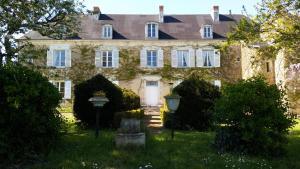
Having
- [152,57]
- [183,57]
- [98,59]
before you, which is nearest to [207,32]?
[183,57]

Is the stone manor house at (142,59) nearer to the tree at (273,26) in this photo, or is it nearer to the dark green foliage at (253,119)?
the tree at (273,26)

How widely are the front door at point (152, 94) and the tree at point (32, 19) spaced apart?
42.2ft

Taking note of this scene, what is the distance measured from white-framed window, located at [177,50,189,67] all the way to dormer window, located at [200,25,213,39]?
1674 millimetres

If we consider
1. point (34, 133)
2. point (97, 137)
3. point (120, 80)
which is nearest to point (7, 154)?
point (34, 133)

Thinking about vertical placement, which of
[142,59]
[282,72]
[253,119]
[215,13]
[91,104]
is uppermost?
[215,13]

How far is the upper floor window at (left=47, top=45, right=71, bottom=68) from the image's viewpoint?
27.1m

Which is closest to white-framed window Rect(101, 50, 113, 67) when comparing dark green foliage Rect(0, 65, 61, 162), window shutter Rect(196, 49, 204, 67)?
window shutter Rect(196, 49, 204, 67)

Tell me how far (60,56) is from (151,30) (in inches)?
260

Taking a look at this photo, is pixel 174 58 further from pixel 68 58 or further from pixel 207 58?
pixel 68 58

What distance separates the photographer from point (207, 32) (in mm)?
27641

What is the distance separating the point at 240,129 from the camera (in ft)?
31.1

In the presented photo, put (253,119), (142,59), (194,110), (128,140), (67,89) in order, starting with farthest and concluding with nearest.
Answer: (142,59) < (67,89) < (194,110) < (253,119) < (128,140)

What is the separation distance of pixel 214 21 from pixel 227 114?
20420 millimetres

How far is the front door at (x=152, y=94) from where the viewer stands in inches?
1063
